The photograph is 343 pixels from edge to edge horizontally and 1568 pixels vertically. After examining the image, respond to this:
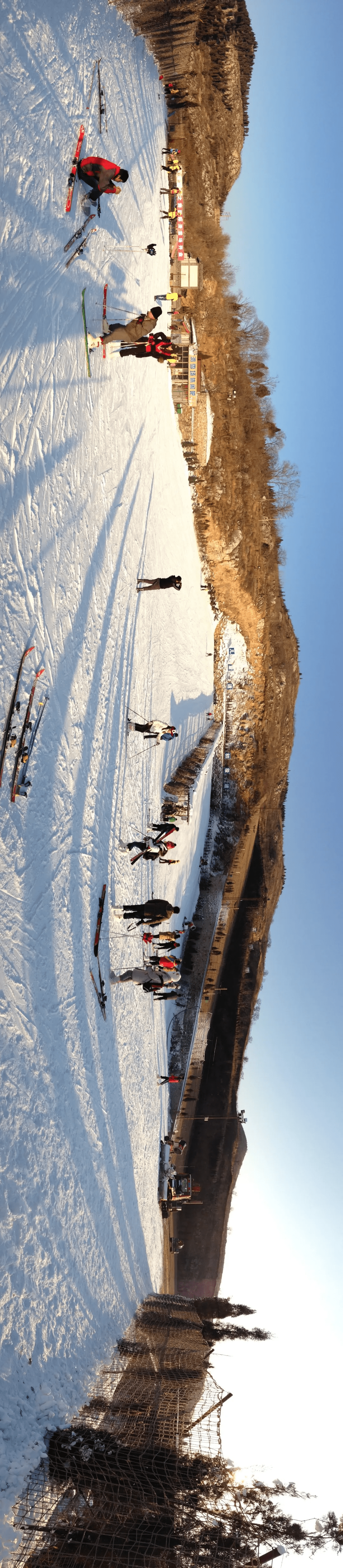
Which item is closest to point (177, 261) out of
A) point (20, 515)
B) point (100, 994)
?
point (20, 515)

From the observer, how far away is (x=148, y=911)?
11.6 metres

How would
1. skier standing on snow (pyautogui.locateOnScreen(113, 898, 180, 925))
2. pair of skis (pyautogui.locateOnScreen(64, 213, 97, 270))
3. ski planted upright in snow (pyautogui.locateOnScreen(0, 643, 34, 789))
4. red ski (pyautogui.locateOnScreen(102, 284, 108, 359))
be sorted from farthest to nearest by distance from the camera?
skier standing on snow (pyautogui.locateOnScreen(113, 898, 180, 925)), red ski (pyautogui.locateOnScreen(102, 284, 108, 359)), pair of skis (pyautogui.locateOnScreen(64, 213, 97, 270)), ski planted upright in snow (pyautogui.locateOnScreen(0, 643, 34, 789))

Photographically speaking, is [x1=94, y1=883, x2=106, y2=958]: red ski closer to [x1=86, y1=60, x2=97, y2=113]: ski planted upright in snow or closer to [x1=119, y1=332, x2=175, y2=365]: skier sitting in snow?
[x1=119, y1=332, x2=175, y2=365]: skier sitting in snow

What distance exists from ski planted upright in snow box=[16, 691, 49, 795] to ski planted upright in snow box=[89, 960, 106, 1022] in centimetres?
371

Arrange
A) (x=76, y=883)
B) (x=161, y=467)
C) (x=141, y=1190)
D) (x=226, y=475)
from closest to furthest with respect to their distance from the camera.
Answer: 1. (x=76, y=883)
2. (x=141, y=1190)
3. (x=161, y=467)
4. (x=226, y=475)

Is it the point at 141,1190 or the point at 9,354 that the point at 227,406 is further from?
the point at 141,1190

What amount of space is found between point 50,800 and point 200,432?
17185 mm

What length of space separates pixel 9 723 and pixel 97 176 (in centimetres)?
848

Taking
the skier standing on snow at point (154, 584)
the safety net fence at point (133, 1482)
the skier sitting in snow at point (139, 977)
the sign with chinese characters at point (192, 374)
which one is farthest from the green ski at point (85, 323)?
the safety net fence at point (133, 1482)

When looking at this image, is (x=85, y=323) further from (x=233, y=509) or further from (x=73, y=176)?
(x=233, y=509)

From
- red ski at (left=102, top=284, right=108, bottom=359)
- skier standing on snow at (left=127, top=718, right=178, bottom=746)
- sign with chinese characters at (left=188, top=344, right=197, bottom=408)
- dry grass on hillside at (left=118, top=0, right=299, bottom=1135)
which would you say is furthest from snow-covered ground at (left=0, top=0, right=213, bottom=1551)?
dry grass on hillside at (left=118, top=0, right=299, bottom=1135)

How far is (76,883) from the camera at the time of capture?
32.3ft

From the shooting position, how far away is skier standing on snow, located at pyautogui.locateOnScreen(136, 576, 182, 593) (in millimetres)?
13828

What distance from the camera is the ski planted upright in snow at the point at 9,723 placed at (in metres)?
7.19
